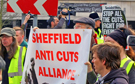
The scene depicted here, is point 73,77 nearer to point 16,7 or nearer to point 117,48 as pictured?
point 117,48

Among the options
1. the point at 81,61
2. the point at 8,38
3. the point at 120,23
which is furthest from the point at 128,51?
the point at 120,23

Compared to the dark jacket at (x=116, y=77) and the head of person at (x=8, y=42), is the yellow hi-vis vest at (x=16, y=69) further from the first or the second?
the dark jacket at (x=116, y=77)

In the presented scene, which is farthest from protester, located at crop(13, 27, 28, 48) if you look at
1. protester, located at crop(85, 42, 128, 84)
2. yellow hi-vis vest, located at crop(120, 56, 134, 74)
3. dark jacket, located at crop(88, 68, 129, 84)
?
dark jacket, located at crop(88, 68, 129, 84)

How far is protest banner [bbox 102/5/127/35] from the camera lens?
293 inches

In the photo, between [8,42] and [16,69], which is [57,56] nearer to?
[16,69]

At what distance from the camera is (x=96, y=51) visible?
2590 millimetres

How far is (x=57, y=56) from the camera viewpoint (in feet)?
11.4

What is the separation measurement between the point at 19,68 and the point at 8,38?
0.57 metres

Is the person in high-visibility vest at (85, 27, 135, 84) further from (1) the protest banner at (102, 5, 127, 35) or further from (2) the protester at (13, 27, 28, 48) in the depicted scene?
(1) the protest banner at (102, 5, 127, 35)

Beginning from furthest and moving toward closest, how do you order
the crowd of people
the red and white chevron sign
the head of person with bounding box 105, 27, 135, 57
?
the red and white chevron sign → the head of person with bounding box 105, 27, 135, 57 → the crowd of people

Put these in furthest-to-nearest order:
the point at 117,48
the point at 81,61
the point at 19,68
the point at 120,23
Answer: the point at 120,23
the point at 19,68
the point at 81,61
the point at 117,48

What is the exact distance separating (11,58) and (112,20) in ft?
13.1

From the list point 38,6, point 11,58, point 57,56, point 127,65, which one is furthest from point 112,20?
point 127,65

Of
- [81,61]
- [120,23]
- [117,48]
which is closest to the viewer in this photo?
[117,48]
